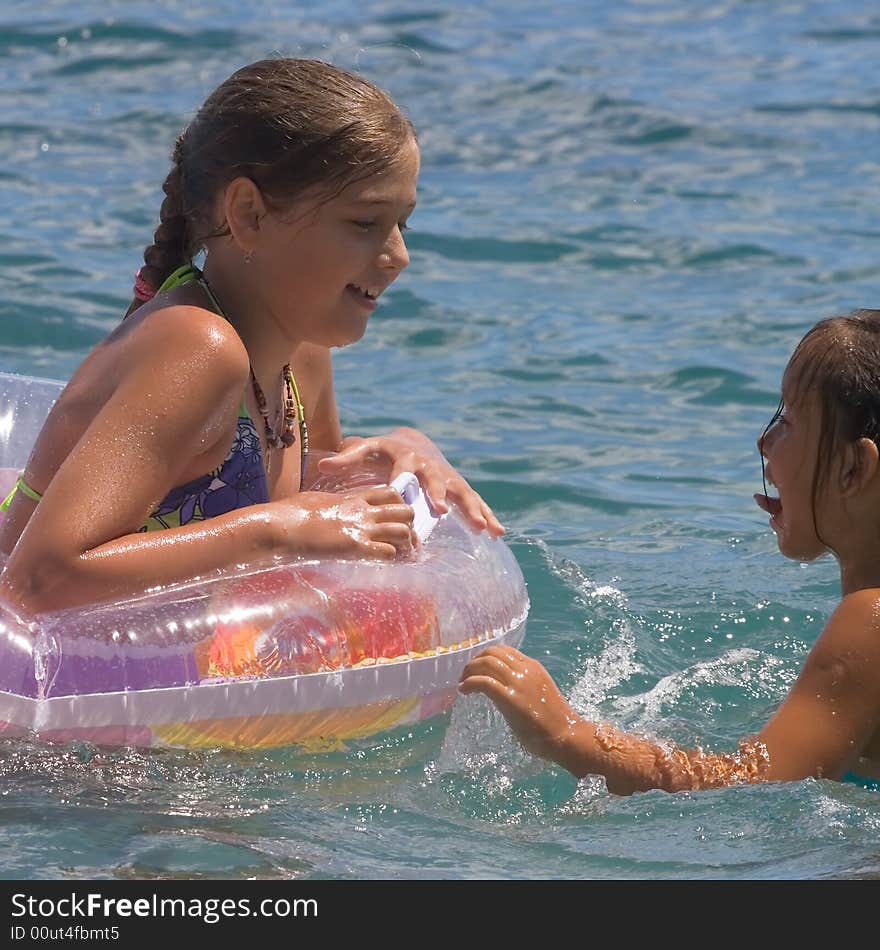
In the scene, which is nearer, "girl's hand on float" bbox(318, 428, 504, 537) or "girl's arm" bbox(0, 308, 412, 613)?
"girl's arm" bbox(0, 308, 412, 613)

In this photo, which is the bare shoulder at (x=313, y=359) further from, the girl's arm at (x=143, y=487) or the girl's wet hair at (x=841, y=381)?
the girl's wet hair at (x=841, y=381)

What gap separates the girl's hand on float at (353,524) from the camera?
143 inches

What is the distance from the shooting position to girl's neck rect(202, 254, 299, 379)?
369 centimetres

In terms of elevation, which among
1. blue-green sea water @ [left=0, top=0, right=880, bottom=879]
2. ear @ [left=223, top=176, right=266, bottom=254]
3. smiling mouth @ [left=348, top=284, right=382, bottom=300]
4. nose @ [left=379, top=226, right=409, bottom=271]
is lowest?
blue-green sea water @ [left=0, top=0, right=880, bottom=879]

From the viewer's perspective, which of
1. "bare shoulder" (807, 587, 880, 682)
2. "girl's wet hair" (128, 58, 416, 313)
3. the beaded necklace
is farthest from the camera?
the beaded necklace

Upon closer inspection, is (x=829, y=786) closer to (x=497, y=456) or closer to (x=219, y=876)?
(x=219, y=876)

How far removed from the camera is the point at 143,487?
3.35 metres

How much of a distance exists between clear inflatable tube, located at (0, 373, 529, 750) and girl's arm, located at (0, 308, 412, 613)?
59 millimetres

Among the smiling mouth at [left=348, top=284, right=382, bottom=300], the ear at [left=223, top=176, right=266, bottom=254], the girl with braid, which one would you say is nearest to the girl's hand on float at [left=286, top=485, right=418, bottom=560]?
the girl with braid

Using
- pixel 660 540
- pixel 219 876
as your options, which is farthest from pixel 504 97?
pixel 219 876

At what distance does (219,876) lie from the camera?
3.05 m

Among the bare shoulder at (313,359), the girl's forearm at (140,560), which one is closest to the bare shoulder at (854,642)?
the girl's forearm at (140,560)

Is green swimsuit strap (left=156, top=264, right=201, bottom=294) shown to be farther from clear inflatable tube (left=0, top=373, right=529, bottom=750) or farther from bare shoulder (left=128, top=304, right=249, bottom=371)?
clear inflatable tube (left=0, top=373, right=529, bottom=750)

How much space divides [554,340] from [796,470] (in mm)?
3970
